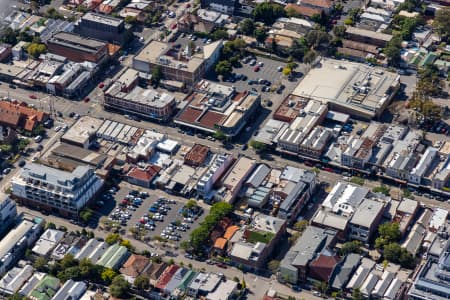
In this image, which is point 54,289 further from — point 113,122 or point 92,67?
point 92,67

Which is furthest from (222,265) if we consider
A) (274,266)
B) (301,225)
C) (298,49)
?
(298,49)

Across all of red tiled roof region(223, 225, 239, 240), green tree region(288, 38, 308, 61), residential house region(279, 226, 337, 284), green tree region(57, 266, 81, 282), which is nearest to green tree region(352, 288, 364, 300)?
residential house region(279, 226, 337, 284)

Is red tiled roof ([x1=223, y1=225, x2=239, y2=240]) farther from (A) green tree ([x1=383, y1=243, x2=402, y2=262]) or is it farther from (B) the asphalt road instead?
(A) green tree ([x1=383, y1=243, x2=402, y2=262])

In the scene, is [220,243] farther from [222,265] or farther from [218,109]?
[218,109]

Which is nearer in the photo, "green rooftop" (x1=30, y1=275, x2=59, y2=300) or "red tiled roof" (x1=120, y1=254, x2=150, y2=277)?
"green rooftop" (x1=30, y1=275, x2=59, y2=300)

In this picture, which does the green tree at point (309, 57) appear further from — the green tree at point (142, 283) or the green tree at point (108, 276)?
the green tree at point (108, 276)
